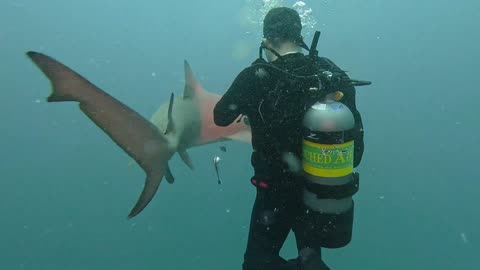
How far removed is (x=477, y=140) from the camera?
56.4 meters

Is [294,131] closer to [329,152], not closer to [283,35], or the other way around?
[329,152]

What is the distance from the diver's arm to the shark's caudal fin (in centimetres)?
51

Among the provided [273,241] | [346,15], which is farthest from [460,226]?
[346,15]

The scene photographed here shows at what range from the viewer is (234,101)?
336cm

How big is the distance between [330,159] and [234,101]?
917 millimetres

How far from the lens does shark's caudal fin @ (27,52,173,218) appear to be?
242 cm

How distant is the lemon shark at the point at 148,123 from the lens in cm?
249

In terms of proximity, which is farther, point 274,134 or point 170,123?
point 170,123

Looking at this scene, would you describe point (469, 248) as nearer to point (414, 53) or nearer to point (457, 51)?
point (414, 53)

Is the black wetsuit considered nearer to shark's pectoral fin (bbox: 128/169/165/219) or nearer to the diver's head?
the diver's head

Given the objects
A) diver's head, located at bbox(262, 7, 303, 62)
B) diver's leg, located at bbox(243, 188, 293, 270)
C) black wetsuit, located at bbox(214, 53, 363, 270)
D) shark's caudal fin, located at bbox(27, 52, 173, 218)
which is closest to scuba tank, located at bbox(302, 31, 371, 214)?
black wetsuit, located at bbox(214, 53, 363, 270)

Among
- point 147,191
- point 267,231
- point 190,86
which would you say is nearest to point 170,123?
point 190,86

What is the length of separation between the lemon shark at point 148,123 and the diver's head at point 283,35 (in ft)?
3.27

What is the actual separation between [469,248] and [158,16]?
124142 millimetres
